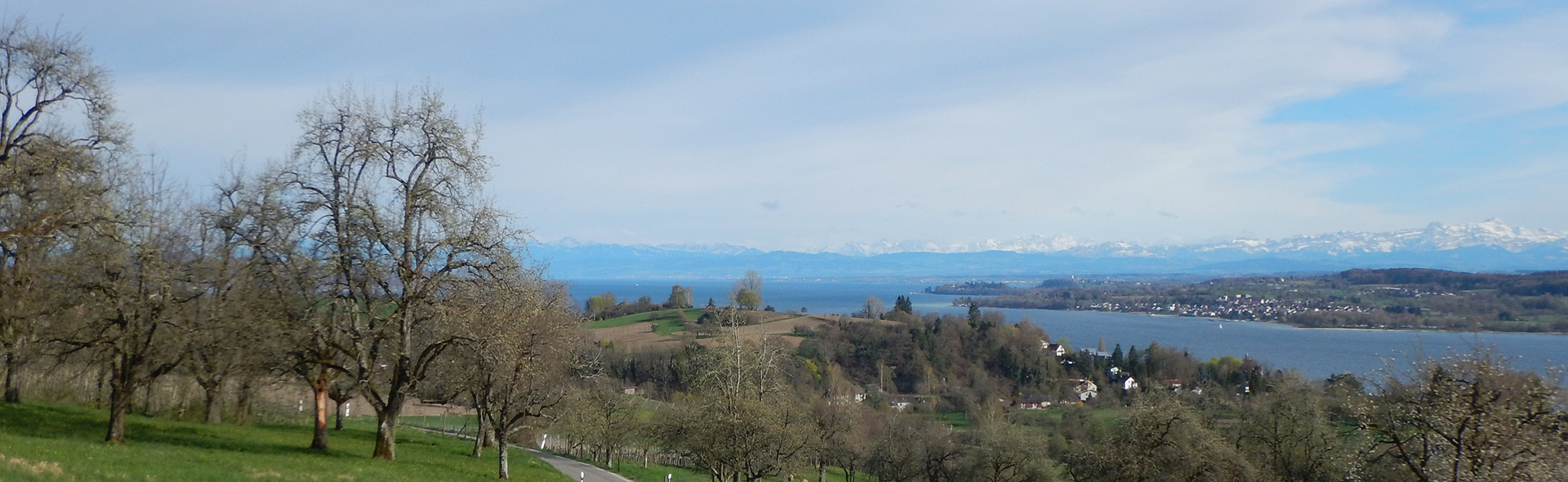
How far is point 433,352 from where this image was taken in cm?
1962

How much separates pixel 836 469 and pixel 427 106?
5412 cm

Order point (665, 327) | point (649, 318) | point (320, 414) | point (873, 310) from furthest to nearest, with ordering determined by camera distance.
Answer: point (873, 310), point (649, 318), point (665, 327), point (320, 414)

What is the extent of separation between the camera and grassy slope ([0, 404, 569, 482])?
1323 centimetres

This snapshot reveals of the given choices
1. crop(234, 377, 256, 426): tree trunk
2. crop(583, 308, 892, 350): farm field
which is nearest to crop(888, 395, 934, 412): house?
crop(583, 308, 892, 350): farm field

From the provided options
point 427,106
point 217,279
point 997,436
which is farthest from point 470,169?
point 997,436

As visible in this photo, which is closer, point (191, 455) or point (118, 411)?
point (191, 455)

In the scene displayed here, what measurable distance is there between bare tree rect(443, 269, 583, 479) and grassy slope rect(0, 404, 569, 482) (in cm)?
209

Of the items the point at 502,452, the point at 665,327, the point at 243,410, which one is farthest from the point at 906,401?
the point at 502,452

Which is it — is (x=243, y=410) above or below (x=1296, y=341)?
above

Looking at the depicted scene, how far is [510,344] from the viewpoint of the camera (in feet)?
67.8

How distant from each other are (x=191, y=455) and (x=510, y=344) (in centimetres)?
667

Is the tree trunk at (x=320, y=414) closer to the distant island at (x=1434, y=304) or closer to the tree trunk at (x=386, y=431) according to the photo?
the tree trunk at (x=386, y=431)

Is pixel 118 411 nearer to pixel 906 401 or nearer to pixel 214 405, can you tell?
pixel 214 405

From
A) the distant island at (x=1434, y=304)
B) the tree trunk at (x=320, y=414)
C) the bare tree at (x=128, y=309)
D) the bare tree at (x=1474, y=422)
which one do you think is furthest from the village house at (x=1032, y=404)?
the bare tree at (x=128, y=309)
